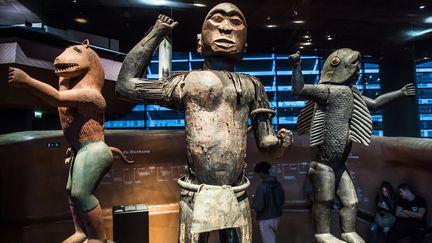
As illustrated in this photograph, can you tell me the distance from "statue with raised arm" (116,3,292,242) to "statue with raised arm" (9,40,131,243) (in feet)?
1.28

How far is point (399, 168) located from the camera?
429cm

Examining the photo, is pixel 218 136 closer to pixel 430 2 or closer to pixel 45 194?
pixel 45 194

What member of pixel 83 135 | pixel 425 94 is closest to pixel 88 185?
pixel 83 135

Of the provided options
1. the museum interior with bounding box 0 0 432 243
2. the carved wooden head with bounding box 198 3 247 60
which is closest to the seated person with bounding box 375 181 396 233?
the museum interior with bounding box 0 0 432 243

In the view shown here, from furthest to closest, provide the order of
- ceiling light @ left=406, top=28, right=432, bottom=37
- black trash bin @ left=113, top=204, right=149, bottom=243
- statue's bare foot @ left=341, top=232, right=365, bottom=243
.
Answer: ceiling light @ left=406, top=28, right=432, bottom=37 → black trash bin @ left=113, top=204, right=149, bottom=243 → statue's bare foot @ left=341, top=232, right=365, bottom=243

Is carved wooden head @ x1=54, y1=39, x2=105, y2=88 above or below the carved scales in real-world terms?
above

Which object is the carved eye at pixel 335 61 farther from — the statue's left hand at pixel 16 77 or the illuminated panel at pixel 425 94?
the statue's left hand at pixel 16 77

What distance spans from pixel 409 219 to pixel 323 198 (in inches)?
66.0

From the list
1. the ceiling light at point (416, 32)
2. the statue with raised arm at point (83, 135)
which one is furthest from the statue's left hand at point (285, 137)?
the ceiling light at point (416, 32)

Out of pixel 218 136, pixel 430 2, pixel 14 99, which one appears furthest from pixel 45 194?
pixel 430 2

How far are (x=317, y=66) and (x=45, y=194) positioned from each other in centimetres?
392

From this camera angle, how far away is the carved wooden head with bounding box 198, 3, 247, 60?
75.5 inches

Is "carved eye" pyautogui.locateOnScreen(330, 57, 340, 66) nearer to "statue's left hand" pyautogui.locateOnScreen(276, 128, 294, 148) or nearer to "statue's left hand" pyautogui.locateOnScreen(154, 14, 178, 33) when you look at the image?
"statue's left hand" pyautogui.locateOnScreen(276, 128, 294, 148)

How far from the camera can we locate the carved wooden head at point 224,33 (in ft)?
6.30
